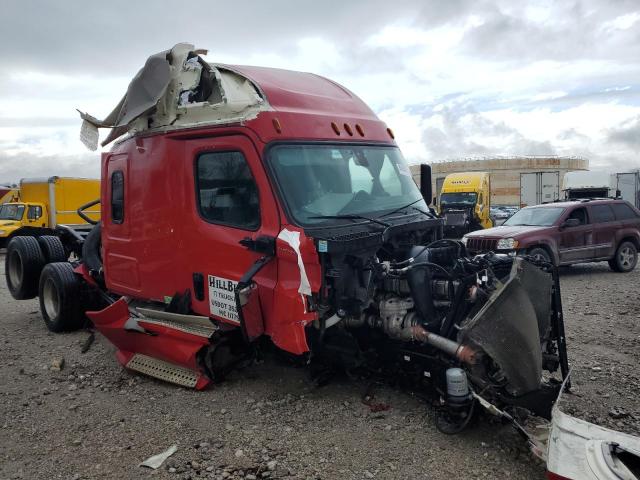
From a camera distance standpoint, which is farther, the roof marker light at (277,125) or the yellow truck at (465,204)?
the yellow truck at (465,204)

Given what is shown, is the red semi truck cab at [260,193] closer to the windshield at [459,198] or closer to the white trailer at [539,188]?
the windshield at [459,198]

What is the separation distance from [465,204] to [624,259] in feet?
30.1

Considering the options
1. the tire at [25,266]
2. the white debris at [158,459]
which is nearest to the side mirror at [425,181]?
the white debris at [158,459]

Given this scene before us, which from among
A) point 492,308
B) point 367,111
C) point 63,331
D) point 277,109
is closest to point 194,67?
point 277,109

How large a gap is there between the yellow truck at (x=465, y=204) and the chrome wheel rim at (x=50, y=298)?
15.8 meters

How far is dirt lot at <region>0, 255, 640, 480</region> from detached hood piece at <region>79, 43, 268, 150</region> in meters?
2.53

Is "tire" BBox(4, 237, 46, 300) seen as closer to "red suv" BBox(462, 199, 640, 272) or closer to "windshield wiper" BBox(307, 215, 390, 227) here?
"windshield wiper" BBox(307, 215, 390, 227)

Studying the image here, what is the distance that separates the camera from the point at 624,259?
509 inches

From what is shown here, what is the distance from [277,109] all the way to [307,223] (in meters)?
1.08

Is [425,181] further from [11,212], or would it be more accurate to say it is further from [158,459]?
[11,212]

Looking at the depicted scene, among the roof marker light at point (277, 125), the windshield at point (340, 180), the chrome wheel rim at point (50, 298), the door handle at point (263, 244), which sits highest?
the roof marker light at point (277, 125)

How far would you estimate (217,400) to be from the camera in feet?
16.2

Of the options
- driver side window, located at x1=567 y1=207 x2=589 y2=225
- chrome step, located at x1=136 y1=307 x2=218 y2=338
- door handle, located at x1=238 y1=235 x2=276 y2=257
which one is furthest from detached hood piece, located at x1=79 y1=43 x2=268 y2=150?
driver side window, located at x1=567 y1=207 x2=589 y2=225

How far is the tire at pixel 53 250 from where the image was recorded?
8359 mm
